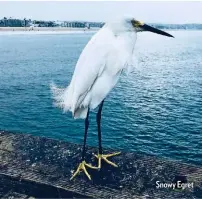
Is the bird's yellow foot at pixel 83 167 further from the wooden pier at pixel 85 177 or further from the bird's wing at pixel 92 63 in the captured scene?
the bird's wing at pixel 92 63

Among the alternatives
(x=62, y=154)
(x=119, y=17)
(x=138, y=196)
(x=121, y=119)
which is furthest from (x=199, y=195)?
(x=121, y=119)

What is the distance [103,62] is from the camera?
6.52 metres

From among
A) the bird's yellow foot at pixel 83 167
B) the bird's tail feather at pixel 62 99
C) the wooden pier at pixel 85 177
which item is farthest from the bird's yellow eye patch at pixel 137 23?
the bird's yellow foot at pixel 83 167

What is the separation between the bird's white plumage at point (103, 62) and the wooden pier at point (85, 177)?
160cm

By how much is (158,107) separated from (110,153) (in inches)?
735

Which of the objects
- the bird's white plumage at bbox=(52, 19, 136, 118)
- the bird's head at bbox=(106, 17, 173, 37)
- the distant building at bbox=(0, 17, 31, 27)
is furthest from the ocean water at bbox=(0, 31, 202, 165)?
the distant building at bbox=(0, 17, 31, 27)

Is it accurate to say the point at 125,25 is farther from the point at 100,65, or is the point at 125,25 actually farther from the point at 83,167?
the point at 83,167

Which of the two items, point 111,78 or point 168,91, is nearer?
point 111,78

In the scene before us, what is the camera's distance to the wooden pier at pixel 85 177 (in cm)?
636

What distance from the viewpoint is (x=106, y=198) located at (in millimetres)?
6176

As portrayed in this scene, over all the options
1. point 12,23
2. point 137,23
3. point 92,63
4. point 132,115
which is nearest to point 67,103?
point 92,63

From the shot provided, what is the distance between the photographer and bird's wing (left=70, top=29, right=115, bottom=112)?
647 centimetres

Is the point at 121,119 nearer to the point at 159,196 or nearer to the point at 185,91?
the point at 185,91

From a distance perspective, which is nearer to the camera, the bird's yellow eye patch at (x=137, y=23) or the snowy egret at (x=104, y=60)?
the snowy egret at (x=104, y=60)
